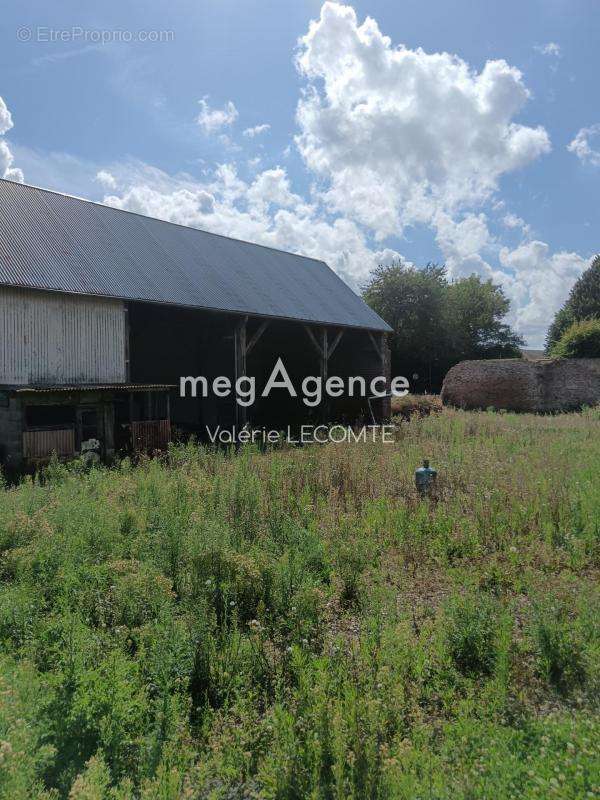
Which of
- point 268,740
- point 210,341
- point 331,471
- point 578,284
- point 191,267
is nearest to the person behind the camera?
point 268,740

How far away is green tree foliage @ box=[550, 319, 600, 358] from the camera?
976 inches

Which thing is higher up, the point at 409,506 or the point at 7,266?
the point at 7,266

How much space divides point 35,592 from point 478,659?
132 inches

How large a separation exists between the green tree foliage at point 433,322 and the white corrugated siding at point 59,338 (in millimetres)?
20437

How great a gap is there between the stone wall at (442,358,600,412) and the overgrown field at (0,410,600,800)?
15.3 meters

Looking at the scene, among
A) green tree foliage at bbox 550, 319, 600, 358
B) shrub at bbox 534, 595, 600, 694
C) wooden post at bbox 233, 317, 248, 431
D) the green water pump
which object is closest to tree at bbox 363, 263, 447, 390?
green tree foliage at bbox 550, 319, 600, 358

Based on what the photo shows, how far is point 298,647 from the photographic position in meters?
3.33

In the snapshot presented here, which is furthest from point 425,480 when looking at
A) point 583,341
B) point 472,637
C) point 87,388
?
point 583,341

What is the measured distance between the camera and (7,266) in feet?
35.8

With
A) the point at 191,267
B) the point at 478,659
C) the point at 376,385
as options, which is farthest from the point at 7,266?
the point at 376,385

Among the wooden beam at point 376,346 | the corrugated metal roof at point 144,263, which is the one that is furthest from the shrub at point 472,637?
the wooden beam at point 376,346

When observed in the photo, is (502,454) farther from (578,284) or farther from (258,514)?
(578,284)

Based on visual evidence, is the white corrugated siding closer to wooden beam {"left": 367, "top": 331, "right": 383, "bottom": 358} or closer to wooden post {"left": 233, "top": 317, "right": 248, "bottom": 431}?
wooden post {"left": 233, "top": 317, "right": 248, "bottom": 431}

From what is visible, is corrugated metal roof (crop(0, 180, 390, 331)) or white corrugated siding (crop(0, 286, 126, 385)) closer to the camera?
white corrugated siding (crop(0, 286, 126, 385))
